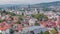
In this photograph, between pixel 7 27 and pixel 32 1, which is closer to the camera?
pixel 7 27

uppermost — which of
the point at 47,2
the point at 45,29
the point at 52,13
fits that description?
the point at 47,2

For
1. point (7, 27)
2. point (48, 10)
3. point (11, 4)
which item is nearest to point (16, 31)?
point (7, 27)

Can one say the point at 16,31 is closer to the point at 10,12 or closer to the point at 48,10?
the point at 10,12

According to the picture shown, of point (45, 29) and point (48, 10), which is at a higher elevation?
point (48, 10)

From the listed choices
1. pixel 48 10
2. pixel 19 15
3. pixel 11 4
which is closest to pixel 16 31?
pixel 19 15

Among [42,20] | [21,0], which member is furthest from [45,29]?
[21,0]

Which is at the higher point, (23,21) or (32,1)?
(32,1)

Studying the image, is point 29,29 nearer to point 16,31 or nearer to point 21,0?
point 16,31

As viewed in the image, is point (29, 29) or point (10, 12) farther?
point (10, 12)
